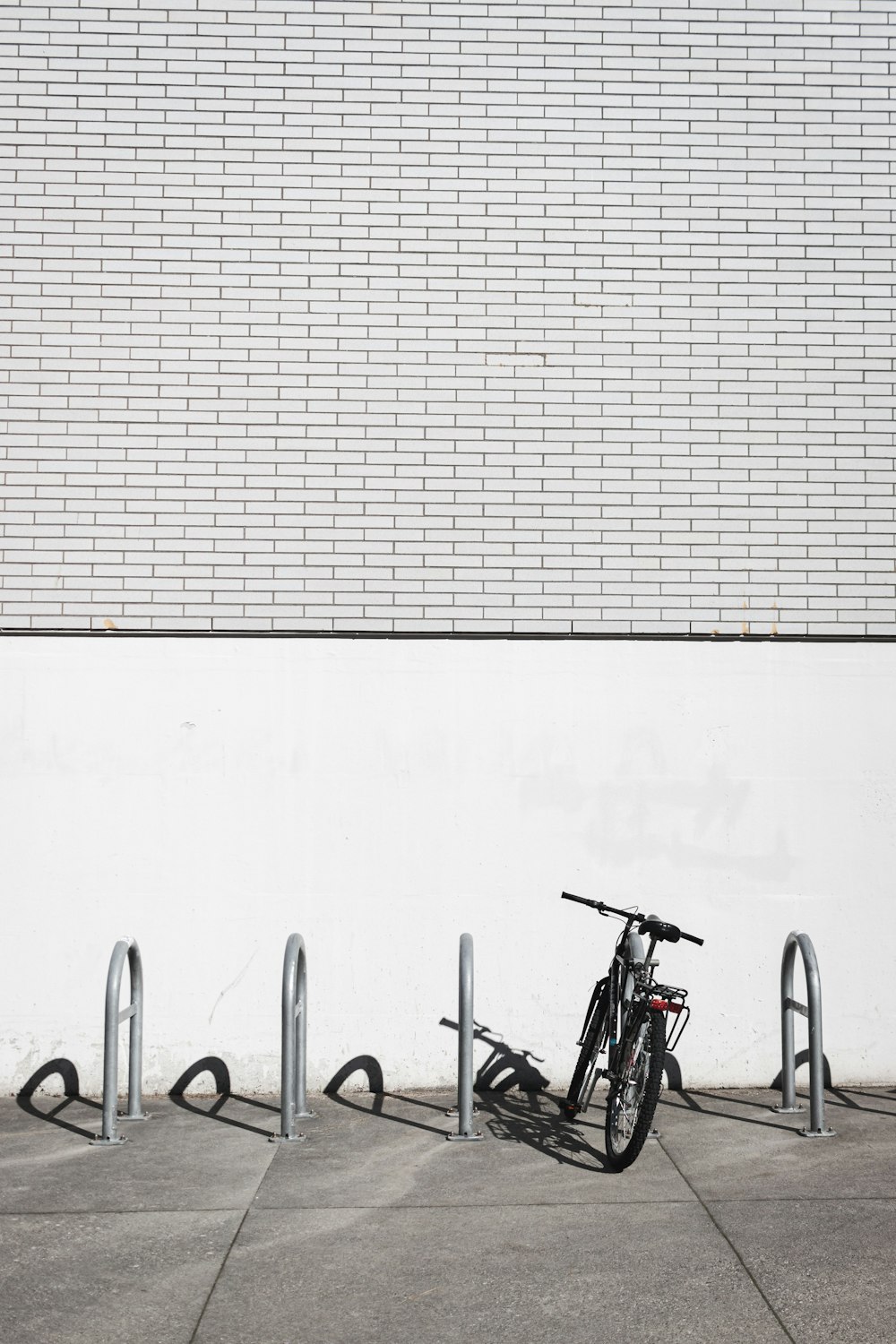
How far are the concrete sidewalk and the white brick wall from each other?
2.84 m

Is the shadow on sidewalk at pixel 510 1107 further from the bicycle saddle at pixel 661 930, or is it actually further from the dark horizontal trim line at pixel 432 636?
the dark horizontal trim line at pixel 432 636

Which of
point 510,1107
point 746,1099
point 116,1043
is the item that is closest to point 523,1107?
point 510,1107

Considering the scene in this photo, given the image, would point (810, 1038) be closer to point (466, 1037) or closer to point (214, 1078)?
point (466, 1037)

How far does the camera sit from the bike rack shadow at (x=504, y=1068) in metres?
7.01

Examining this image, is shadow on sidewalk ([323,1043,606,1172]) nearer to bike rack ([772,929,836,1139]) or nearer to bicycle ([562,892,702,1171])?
bicycle ([562,892,702,1171])

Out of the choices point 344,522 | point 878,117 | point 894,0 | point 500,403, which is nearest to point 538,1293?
point 344,522

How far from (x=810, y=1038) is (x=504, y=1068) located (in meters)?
1.80

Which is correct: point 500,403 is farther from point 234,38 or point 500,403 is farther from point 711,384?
point 234,38

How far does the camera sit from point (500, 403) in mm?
7375

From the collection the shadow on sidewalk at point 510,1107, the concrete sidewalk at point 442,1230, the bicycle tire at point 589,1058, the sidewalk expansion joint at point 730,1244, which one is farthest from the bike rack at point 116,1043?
the sidewalk expansion joint at point 730,1244

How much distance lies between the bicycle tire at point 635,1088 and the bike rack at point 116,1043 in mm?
2300

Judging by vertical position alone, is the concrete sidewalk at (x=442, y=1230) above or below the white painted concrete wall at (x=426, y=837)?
below

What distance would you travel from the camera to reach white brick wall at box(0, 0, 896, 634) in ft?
23.9

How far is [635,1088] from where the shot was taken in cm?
536
